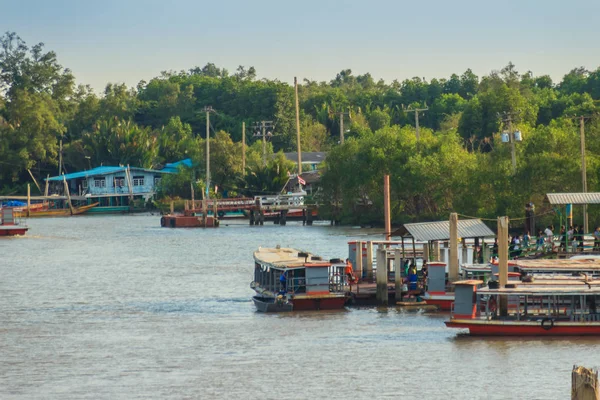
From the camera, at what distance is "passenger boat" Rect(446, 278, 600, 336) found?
37250 millimetres

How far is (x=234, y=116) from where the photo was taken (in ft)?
589

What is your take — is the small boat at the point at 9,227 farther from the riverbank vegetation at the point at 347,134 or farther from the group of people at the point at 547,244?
the group of people at the point at 547,244

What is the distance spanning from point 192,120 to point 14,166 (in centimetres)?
3474

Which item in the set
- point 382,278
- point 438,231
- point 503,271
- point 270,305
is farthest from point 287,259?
point 503,271

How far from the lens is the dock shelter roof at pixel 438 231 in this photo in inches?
1858

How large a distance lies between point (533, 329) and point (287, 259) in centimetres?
1203

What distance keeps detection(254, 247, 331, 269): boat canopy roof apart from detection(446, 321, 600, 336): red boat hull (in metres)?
7.66

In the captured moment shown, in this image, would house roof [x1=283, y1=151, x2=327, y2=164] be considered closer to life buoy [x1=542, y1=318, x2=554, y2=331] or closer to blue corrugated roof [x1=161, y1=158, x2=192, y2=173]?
blue corrugated roof [x1=161, y1=158, x2=192, y2=173]

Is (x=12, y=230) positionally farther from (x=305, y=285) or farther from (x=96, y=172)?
(x=305, y=285)

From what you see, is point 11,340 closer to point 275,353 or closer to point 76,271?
point 275,353

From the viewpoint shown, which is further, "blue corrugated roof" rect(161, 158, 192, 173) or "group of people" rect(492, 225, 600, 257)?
"blue corrugated roof" rect(161, 158, 192, 173)

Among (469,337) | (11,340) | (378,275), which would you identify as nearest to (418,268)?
(378,275)

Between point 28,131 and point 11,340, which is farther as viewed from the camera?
point 28,131

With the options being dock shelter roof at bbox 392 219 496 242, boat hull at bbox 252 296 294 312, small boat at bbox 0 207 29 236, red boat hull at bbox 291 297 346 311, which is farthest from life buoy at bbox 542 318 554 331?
small boat at bbox 0 207 29 236
